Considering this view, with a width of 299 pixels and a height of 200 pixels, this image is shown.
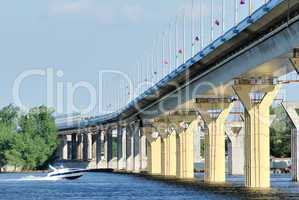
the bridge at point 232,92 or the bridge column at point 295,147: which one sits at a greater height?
the bridge at point 232,92

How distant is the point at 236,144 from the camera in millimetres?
162625

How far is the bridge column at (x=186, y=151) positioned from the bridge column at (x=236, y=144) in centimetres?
2280

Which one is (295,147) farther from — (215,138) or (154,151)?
(154,151)

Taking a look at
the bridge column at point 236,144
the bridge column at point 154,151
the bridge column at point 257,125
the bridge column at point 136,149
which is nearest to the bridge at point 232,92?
the bridge column at point 257,125

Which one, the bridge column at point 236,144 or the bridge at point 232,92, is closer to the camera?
the bridge at point 232,92

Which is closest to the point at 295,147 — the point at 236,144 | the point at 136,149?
the point at 236,144

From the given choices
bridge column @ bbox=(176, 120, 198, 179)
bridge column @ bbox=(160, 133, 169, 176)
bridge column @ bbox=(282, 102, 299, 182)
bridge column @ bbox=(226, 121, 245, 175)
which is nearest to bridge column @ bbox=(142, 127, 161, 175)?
bridge column @ bbox=(160, 133, 169, 176)

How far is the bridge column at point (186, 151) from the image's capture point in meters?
138

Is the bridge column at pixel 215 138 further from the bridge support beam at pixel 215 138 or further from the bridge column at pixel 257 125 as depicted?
the bridge column at pixel 257 125

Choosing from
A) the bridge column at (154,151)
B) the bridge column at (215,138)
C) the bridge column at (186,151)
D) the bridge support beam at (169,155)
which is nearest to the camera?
the bridge column at (215,138)

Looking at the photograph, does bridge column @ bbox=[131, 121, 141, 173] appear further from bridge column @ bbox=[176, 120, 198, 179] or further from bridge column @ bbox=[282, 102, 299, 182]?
bridge column @ bbox=[282, 102, 299, 182]

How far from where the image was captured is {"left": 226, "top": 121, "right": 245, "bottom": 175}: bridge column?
161875mm

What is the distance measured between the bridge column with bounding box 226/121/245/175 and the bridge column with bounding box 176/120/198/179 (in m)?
22.8

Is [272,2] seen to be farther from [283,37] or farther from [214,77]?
[214,77]
